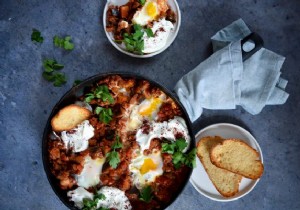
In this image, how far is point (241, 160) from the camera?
270 cm

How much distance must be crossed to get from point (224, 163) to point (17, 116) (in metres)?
1.28

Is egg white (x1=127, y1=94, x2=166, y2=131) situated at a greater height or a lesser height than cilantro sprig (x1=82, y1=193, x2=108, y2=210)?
greater

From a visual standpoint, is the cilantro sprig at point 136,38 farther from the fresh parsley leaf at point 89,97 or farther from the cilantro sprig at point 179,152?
the cilantro sprig at point 179,152

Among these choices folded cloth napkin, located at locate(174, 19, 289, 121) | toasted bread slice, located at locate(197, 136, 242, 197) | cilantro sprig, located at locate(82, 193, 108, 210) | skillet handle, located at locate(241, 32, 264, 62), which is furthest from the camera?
toasted bread slice, located at locate(197, 136, 242, 197)

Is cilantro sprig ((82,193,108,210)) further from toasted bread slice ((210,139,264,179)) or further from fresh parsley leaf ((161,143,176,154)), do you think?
toasted bread slice ((210,139,264,179))

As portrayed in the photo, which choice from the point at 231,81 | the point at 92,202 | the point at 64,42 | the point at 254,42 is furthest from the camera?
the point at 64,42

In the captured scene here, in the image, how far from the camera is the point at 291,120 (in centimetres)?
281

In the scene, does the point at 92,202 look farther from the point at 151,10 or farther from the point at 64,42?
the point at 151,10

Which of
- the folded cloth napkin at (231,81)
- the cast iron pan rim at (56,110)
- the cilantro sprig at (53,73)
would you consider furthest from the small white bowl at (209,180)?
the cilantro sprig at (53,73)

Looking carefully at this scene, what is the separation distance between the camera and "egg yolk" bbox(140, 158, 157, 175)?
2436mm

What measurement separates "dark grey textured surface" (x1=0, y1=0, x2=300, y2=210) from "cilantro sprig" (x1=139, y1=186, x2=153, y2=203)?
1.41 feet

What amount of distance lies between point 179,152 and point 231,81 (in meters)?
0.55

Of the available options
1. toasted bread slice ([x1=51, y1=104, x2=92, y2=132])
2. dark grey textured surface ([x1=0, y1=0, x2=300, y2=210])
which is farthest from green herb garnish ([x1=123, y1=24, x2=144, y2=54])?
toasted bread slice ([x1=51, y1=104, x2=92, y2=132])

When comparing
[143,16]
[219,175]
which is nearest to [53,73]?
[143,16]
